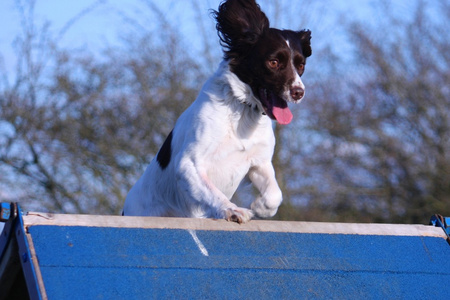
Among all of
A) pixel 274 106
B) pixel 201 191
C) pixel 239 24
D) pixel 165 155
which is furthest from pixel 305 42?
pixel 201 191

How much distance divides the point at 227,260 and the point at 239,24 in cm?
186

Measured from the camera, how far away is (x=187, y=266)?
3010 mm

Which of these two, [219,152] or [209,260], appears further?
[219,152]

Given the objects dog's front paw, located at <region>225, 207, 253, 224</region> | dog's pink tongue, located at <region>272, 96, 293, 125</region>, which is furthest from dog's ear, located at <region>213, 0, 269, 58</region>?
dog's front paw, located at <region>225, 207, 253, 224</region>

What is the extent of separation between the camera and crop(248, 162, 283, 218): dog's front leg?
4.08 meters

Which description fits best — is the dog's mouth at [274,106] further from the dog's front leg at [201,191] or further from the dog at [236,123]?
the dog's front leg at [201,191]

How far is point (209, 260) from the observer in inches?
121

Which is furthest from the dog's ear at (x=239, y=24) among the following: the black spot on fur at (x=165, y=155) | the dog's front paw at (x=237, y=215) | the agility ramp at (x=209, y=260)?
the agility ramp at (x=209, y=260)

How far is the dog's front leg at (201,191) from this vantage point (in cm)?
375

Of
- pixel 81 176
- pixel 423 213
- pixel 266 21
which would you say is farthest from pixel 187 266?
pixel 423 213

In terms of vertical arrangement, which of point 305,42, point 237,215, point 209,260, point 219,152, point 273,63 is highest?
point 305,42

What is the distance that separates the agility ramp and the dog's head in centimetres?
91

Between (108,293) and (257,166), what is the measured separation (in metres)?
1.75

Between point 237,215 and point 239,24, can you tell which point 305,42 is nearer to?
point 239,24
